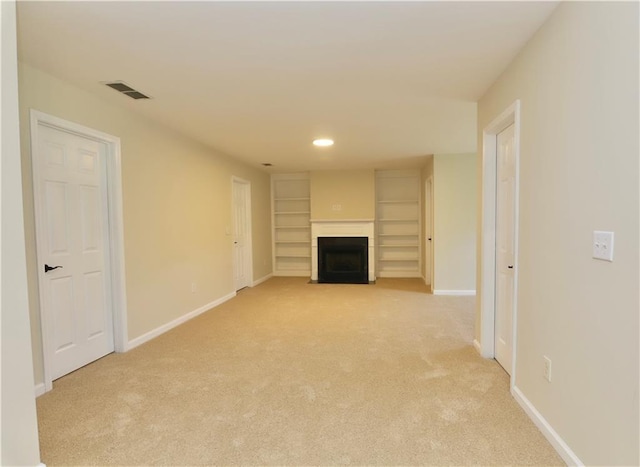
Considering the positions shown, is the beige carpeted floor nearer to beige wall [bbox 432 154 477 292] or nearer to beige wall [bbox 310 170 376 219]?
beige wall [bbox 432 154 477 292]

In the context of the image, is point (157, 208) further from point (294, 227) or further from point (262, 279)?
point (294, 227)

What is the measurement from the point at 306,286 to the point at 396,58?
4773 millimetres

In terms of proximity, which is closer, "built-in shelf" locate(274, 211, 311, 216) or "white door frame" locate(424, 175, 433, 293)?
"white door frame" locate(424, 175, 433, 293)

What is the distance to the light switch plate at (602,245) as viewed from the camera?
142 centimetres

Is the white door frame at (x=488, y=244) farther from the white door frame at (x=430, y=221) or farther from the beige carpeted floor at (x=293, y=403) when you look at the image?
the white door frame at (x=430, y=221)

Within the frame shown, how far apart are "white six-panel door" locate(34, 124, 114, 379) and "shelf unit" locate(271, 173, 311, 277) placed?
474 cm

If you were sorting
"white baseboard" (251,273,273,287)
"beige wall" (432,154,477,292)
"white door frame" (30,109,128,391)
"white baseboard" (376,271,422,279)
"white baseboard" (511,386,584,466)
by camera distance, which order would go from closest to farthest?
"white baseboard" (511,386,584,466) < "white door frame" (30,109,128,391) < "beige wall" (432,154,477,292) < "white baseboard" (251,273,273,287) < "white baseboard" (376,271,422,279)

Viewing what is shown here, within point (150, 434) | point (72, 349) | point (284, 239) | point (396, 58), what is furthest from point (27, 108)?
point (284, 239)

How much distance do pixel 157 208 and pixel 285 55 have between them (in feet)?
7.52

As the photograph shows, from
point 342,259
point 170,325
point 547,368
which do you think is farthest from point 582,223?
point 342,259

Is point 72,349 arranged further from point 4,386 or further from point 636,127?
point 636,127

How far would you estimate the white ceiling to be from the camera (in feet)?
5.96

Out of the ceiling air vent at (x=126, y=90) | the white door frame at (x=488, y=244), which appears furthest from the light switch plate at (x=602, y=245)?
the ceiling air vent at (x=126, y=90)

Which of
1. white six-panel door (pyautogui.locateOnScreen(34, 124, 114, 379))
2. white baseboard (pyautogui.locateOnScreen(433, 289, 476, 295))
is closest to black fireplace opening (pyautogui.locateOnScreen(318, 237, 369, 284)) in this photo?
white baseboard (pyautogui.locateOnScreen(433, 289, 476, 295))
